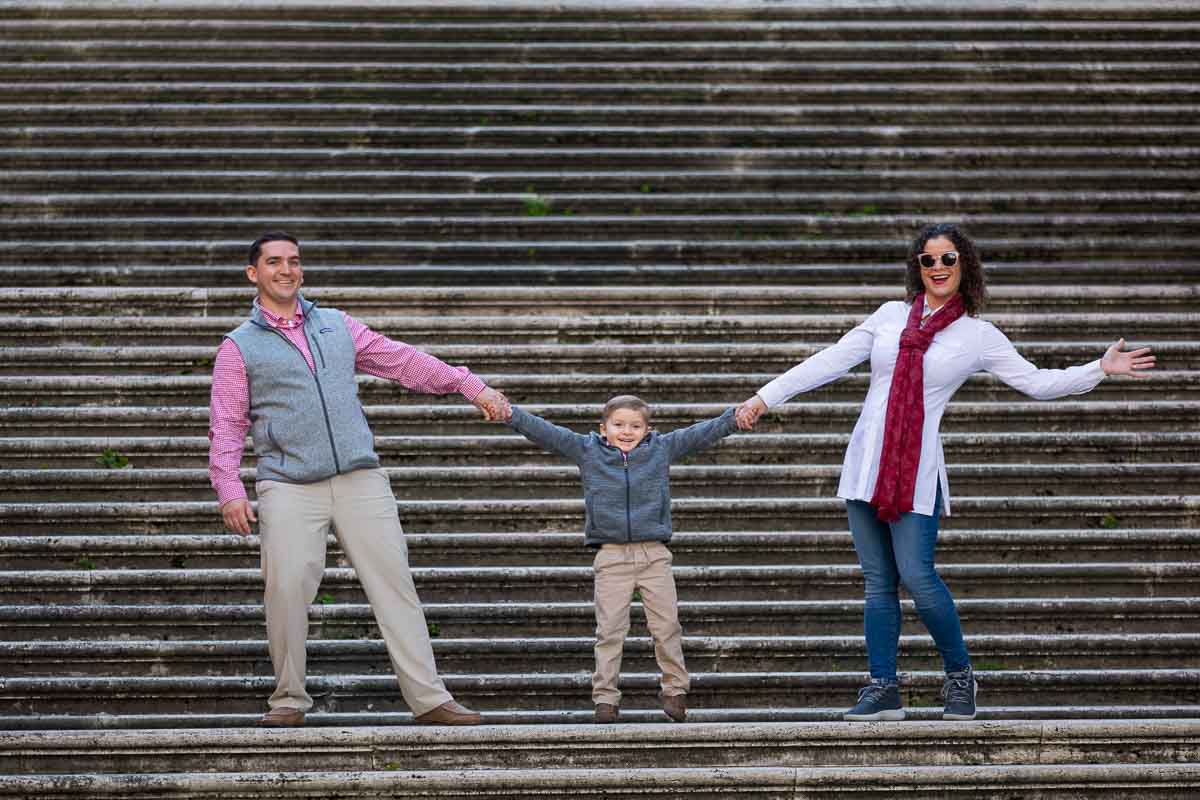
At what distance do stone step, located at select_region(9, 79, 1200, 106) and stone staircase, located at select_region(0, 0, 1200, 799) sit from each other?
1.0 inches

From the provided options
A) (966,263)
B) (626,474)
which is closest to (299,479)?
(626,474)

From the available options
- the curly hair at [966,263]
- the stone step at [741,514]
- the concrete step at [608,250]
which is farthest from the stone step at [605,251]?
the curly hair at [966,263]

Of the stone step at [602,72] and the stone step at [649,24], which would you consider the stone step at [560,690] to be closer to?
the stone step at [602,72]

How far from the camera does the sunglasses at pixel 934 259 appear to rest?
522cm

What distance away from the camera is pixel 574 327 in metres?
8.05

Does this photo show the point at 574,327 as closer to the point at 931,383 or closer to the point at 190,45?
the point at 931,383

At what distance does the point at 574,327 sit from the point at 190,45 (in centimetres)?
408

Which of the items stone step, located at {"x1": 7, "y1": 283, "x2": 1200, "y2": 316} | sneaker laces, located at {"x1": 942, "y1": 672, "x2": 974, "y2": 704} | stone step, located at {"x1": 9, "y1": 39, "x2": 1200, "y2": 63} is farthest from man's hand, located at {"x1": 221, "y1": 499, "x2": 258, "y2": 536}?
stone step, located at {"x1": 9, "y1": 39, "x2": 1200, "y2": 63}

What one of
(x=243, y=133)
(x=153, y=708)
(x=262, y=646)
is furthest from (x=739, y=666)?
(x=243, y=133)

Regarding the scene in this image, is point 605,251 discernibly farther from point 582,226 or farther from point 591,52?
point 591,52

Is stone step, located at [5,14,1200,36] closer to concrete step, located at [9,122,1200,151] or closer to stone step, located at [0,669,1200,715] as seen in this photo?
concrete step, located at [9,122,1200,151]

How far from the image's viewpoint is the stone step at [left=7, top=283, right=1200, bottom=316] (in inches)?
322

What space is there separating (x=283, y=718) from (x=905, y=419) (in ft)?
7.35

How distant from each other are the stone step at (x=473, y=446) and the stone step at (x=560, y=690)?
1.36 metres
